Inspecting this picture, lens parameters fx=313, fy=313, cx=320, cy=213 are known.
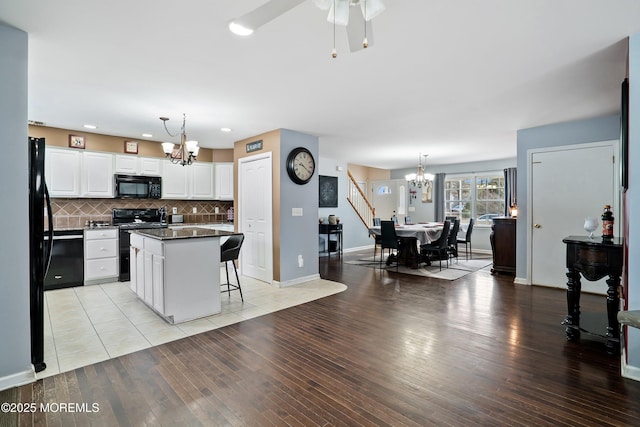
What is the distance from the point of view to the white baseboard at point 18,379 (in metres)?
2.17

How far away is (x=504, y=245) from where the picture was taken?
569 cm

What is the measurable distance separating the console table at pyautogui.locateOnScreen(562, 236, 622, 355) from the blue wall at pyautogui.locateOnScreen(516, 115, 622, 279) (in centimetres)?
216

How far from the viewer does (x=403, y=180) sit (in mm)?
9930

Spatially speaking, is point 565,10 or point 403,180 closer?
point 565,10

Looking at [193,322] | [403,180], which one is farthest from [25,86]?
[403,180]

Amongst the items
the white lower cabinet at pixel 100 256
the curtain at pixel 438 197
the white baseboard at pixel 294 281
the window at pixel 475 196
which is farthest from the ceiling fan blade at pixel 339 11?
the curtain at pixel 438 197

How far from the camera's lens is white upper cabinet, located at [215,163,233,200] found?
670 cm

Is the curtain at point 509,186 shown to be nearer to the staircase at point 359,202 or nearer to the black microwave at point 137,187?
the staircase at point 359,202

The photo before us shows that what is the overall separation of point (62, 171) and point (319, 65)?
15.4 feet

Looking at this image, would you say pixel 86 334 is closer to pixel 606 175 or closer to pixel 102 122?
pixel 102 122

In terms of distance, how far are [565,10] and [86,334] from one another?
4.73 m

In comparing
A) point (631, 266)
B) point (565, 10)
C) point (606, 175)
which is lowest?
point (631, 266)

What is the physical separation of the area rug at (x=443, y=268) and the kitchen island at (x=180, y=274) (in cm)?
374

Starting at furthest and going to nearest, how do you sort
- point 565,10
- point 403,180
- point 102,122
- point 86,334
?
point 403,180 < point 102,122 < point 86,334 < point 565,10
